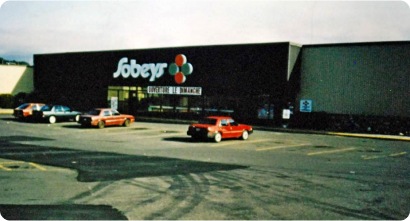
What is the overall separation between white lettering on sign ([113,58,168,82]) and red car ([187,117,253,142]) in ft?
59.1

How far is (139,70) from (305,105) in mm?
17175

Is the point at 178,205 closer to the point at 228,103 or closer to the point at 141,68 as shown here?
the point at 228,103

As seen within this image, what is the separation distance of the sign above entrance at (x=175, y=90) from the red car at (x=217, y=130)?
48.8ft

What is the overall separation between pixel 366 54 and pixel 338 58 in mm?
2072

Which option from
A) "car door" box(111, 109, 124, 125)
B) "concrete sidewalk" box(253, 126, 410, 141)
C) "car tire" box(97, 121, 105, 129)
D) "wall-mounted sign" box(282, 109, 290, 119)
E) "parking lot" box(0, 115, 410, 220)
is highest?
"wall-mounted sign" box(282, 109, 290, 119)

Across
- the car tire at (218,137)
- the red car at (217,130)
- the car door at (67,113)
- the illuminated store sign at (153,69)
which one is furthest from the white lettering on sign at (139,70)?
the car tire at (218,137)

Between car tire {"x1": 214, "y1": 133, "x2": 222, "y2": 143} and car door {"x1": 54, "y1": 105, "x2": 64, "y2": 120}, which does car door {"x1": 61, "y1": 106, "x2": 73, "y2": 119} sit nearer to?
car door {"x1": 54, "y1": 105, "x2": 64, "y2": 120}

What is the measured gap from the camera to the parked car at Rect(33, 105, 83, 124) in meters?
29.1

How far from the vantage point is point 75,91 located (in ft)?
144

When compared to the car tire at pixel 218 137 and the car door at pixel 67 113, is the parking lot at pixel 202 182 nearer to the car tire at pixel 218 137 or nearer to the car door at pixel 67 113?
the car tire at pixel 218 137

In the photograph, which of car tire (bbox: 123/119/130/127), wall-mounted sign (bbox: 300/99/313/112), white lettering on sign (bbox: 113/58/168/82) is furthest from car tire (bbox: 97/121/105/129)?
wall-mounted sign (bbox: 300/99/313/112)

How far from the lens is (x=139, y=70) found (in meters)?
39.6

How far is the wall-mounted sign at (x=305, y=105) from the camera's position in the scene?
104 ft

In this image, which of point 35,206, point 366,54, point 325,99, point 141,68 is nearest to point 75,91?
point 141,68
